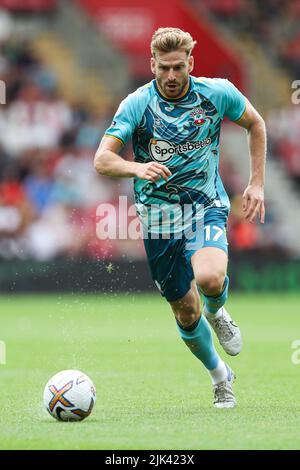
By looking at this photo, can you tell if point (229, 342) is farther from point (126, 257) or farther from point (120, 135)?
point (126, 257)

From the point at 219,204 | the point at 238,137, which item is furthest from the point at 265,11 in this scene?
the point at 219,204

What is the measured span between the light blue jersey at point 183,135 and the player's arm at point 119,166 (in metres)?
0.36

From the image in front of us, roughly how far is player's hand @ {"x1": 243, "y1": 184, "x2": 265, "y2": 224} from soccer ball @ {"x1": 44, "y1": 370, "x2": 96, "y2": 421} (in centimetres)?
150

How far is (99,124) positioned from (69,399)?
581 inches

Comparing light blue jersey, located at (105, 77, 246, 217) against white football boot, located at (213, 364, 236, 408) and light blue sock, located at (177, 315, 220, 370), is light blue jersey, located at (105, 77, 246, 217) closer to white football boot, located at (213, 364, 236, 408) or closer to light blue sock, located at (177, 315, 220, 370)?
light blue sock, located at (177, 315, 220, 370)

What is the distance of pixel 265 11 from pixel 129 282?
27.4 feet

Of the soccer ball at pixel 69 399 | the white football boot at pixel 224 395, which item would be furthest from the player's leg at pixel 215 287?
the soccer ball at pixel 69 399

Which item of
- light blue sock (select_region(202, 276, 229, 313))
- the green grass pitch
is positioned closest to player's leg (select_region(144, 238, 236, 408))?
light blue sock (select_region(202, 276, 229, 313))

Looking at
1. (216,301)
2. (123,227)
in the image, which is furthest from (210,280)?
(123,227)

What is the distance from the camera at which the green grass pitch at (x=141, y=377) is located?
6195mm

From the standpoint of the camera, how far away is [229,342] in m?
7.70

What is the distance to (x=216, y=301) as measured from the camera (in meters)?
7.51

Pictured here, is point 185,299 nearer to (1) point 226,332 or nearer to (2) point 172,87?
(1) point 226,332

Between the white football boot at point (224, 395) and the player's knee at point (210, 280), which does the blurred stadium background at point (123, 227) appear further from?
the player's knee at point (210, 280)
